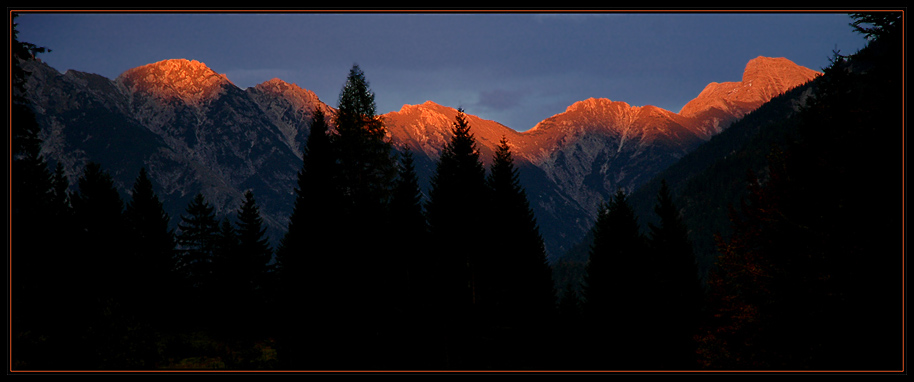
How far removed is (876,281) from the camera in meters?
15.4

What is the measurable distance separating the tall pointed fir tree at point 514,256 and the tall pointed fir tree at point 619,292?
3760 mm

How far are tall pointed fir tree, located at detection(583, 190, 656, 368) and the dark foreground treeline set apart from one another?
14 cm

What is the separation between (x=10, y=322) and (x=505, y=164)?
28.6 meters

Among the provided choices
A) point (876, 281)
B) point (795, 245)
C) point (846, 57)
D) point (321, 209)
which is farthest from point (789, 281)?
point (321, 209)

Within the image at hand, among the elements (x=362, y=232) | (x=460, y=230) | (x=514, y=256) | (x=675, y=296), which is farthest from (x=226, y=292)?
(x=675, y=296)

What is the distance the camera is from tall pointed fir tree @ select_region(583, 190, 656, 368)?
38125mm

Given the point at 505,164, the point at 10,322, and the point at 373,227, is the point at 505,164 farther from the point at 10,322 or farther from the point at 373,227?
the point at 10,322

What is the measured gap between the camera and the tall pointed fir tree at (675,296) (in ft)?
122

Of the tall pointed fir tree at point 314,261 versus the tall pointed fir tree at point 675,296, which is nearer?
the tall pointed fir tree at point 314,261

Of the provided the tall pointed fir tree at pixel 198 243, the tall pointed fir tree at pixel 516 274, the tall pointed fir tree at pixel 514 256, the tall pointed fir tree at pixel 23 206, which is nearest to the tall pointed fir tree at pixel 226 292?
the tall pointed fir tree at pixel 198 243

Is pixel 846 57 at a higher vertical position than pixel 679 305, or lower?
higher

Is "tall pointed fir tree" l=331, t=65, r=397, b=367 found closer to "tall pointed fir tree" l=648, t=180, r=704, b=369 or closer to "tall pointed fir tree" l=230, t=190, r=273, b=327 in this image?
"tall pointed fir tree" l=648, t=180, r=704, b=369

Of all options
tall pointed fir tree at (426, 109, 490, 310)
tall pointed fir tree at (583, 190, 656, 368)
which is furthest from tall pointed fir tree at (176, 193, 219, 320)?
tall pointed fir tree at (583, 190, 656, 368)

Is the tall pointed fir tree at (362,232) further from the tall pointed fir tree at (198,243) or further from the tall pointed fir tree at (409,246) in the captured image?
the tall pointed fir tree at (198,243)
